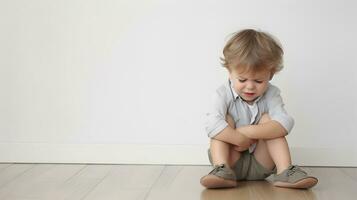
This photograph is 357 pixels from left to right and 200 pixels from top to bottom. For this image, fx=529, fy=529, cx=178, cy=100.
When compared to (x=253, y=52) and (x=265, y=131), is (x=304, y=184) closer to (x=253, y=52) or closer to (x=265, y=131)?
(x=265, y=131)

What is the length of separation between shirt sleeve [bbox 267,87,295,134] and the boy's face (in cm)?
5

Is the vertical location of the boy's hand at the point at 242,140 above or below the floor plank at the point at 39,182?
above

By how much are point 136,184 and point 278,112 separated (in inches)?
18.6

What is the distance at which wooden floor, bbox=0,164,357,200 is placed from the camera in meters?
1.38

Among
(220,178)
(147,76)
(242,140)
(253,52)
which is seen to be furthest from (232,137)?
(147,76)

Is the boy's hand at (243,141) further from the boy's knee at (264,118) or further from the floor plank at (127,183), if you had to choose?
the floor plank at (127,183)

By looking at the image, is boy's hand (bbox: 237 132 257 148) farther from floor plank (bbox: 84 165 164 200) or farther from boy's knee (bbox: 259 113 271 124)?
floor plank (bbox: 84 165 164 200)

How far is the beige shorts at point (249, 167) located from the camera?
5.21 feet

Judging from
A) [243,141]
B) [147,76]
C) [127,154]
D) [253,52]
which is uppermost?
[253,52]

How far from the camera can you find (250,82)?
1.54 meters

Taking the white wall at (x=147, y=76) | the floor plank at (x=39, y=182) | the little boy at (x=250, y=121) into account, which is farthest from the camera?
the white wall at (x=147, y=76)

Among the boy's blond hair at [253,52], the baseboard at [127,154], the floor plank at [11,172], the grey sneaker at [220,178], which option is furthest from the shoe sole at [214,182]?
the floor plank at [11,172]

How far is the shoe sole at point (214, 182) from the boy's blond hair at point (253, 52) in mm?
327

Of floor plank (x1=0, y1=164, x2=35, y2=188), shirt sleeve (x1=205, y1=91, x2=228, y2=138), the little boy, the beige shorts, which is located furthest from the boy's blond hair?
floor plank (x1=0, y1=164, x2=35, y2=188)
